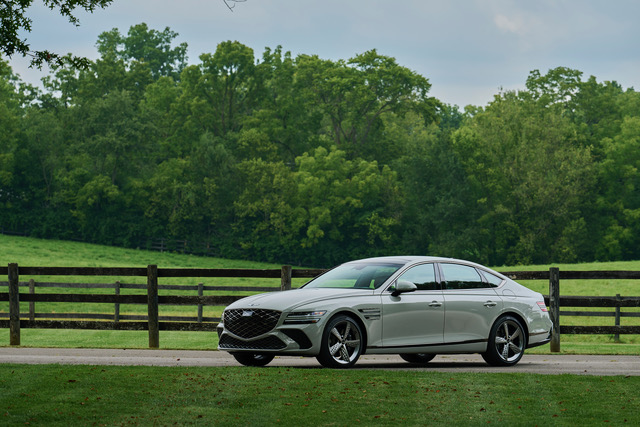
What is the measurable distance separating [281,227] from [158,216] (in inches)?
419

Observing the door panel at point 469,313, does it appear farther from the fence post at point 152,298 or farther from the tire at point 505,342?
the fence post at point 152,298

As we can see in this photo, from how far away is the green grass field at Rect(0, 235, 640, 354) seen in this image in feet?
69.1

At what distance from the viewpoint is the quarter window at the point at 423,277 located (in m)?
13.8

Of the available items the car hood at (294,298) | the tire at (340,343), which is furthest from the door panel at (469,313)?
the tire at (340,343)

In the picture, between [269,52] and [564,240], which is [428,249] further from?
[269,52]

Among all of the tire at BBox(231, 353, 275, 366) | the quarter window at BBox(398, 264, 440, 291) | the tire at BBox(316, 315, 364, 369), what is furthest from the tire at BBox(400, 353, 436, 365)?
the tire at BBox(231, 353, 275, 366)

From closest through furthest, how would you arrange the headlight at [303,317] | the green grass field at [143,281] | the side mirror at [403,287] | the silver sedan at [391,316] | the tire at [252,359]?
1. the headlight at [303,317]
2. the silver sedan at [391,316]
3. the side mirror at [403,287]
4. the tire at [252,359]
5. the green grass field at [143,281]

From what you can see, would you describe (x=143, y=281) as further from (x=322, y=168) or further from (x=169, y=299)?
(x=169, y=299)

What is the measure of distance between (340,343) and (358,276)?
1.27 m

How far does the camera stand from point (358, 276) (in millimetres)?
13789

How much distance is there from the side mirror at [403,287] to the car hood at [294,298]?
351mm

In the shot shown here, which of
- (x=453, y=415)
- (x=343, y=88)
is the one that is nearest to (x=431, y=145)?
(x=343, y=88)

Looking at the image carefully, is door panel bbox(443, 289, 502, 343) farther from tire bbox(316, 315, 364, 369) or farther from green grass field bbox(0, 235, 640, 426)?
green grass field bbox(0, 235, 640, 426)

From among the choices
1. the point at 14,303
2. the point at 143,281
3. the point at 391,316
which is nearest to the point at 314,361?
the point at 391,316
